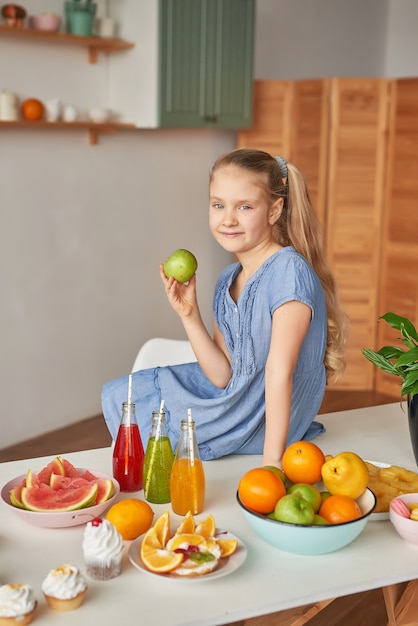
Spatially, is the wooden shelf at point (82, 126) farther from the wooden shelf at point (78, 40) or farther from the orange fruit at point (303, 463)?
the orange fruit at point (303, 463)

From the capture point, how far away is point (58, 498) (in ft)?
4.84

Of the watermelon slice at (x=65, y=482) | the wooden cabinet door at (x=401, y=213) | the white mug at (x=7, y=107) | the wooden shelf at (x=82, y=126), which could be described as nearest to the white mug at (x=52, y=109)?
the wooden shelf at (x=82, y=126)

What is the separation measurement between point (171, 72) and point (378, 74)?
7.58ft

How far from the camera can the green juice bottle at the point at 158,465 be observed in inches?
61.7

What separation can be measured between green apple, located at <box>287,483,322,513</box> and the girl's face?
2.12ft

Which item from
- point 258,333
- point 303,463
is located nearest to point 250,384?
point 258,333

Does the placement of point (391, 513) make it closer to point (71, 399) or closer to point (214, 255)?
point (71, 399)

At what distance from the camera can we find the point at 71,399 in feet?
14.7

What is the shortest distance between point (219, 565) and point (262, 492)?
0.14 m

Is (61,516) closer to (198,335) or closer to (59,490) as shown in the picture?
(59,490)

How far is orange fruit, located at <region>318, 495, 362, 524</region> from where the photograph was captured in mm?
1360

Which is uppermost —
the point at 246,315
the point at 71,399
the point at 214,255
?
the point at 246,315

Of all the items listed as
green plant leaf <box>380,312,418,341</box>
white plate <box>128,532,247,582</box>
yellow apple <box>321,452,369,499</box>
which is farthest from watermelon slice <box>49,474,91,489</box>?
green plant leaf <box>380,312,418,341</box>

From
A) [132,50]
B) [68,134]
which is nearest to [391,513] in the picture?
[68,134]
